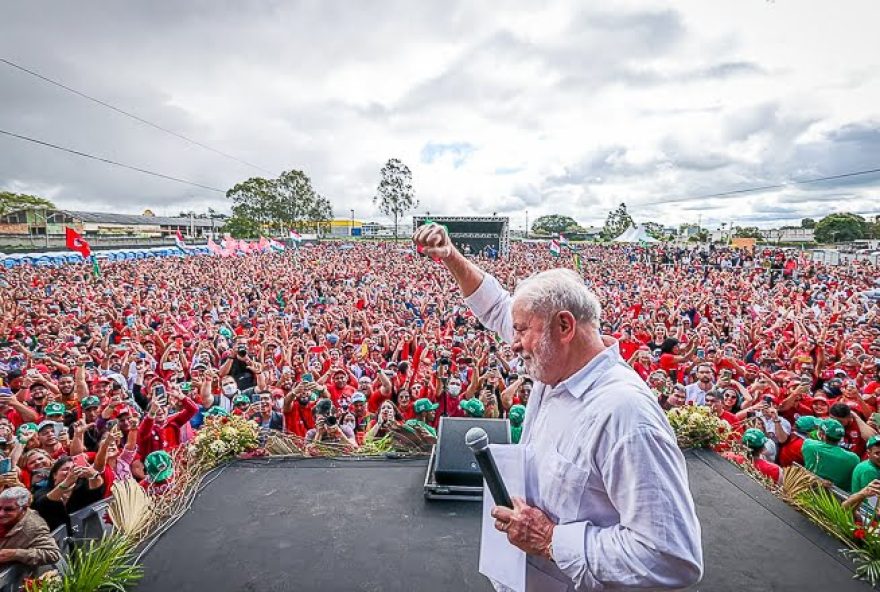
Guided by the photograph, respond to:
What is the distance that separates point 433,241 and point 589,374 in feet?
2.92

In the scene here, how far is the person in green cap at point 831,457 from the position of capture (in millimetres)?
3754

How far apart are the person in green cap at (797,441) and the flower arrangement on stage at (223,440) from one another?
15.3 ft

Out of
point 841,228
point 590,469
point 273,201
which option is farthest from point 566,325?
point 841,228

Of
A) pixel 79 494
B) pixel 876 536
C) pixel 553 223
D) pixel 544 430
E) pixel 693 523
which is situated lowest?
pixel 79 494

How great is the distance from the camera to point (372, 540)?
243 centimetres

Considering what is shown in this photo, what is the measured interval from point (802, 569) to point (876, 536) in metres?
0.40

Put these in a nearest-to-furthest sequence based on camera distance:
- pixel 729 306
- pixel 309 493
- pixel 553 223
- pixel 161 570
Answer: pixel 161 570 → pixel 309 493 → pixel 729 306 → pixel 553 223

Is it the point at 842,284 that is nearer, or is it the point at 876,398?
the point at 876,398

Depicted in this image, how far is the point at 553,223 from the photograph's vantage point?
356 ft

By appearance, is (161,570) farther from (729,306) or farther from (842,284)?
(842,284)

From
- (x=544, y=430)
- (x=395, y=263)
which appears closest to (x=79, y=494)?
(x=544, y=430)

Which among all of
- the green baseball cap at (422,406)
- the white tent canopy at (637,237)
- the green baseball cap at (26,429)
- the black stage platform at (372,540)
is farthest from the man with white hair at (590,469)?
the white tent canopy at (637,237)

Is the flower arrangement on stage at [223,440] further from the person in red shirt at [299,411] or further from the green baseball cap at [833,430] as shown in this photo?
the green baseball cap at [833,430]

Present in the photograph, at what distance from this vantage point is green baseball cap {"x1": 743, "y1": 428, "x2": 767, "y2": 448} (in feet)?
13.8
